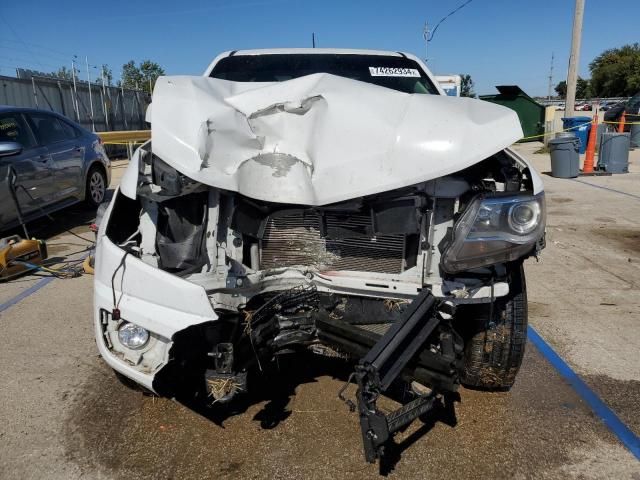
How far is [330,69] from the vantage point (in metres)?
4.27

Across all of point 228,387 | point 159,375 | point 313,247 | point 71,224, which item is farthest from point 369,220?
point 71,224

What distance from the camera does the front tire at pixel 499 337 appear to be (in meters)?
2.87

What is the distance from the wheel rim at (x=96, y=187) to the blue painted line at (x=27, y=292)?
124 inches

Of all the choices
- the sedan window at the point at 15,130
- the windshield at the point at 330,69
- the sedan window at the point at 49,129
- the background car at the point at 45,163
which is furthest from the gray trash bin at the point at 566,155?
the sedan window at the point at 15,130

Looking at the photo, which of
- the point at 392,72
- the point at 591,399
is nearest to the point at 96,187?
the point at 392,72

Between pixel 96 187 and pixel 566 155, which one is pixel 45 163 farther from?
pixel 566 155

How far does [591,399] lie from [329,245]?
1.80 m

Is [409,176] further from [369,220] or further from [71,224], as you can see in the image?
[71,224]

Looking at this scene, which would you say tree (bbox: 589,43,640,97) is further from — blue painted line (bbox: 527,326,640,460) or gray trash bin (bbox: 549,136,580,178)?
blue painted line (bbox: 527,326,640,460)

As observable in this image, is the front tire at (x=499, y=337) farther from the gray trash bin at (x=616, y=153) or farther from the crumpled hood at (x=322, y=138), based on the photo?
the gray trash bin at (x=616, y=153)

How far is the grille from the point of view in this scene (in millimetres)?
2633

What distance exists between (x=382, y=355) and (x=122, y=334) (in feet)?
4.12

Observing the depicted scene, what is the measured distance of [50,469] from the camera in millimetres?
2545

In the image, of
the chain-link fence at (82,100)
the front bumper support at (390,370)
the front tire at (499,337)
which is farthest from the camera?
the chain-link fence at (82,100)
